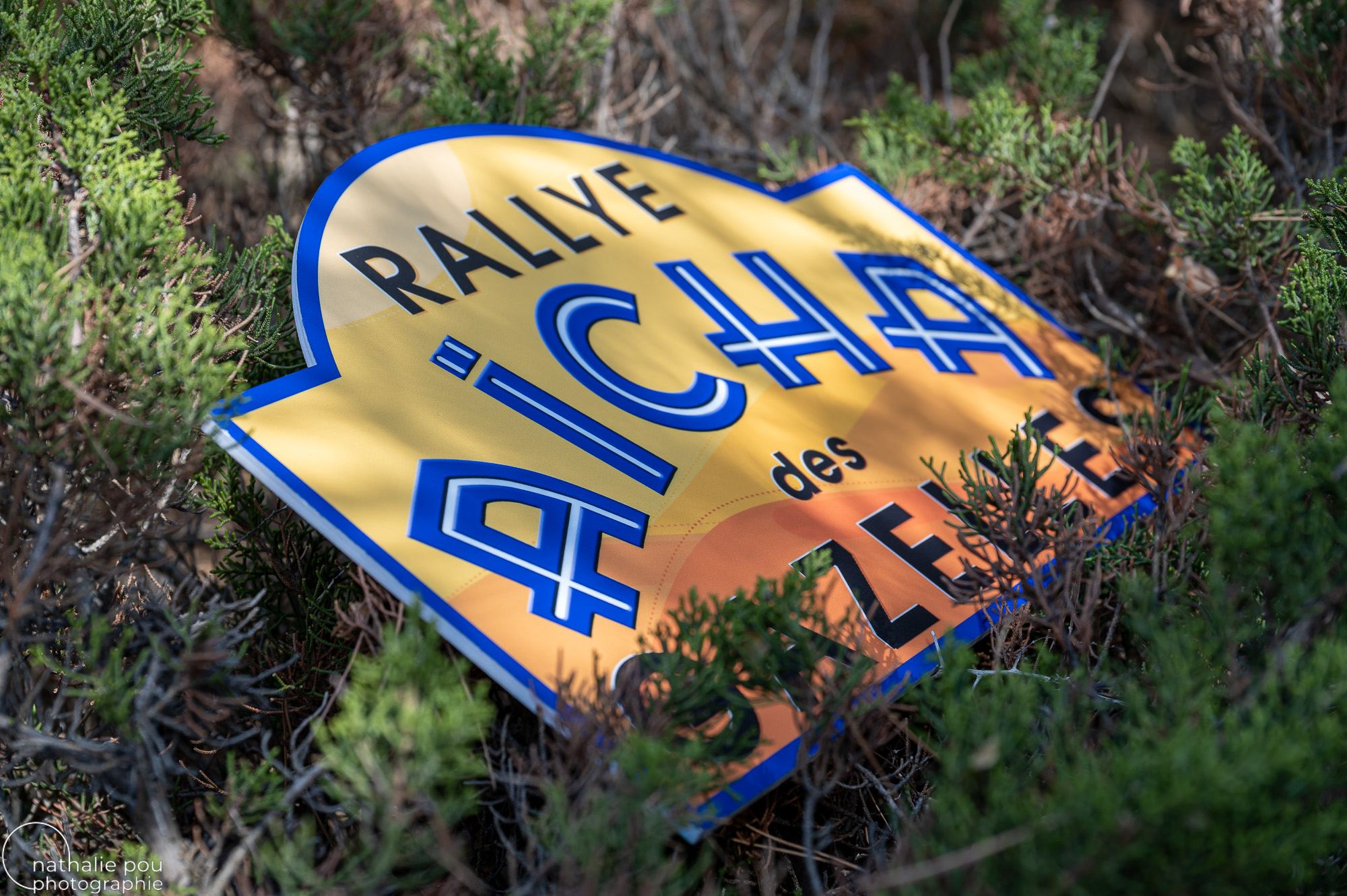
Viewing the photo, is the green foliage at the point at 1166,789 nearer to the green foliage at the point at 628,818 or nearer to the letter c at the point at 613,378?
the green foliage at the point at 628,818

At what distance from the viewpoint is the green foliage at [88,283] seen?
63.5 inches

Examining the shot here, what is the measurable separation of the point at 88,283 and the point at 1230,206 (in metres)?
2.80

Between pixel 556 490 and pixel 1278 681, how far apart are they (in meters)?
1.31

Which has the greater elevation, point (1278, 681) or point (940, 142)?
point (940, 142)

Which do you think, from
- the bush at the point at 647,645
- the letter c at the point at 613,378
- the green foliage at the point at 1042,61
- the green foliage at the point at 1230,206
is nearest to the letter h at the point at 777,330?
the letter c at the point at 613,378

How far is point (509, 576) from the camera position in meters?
1.73

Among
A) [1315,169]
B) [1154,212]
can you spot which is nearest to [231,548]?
[1154,212]

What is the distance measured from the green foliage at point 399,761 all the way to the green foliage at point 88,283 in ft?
2.17

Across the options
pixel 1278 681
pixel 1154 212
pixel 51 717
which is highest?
pixel 1154 212

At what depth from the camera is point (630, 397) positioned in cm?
220

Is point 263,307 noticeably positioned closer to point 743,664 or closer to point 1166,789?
point 743,664

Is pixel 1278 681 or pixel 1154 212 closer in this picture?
pixel 1278 681

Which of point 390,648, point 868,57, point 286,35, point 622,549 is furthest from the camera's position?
point 868,57

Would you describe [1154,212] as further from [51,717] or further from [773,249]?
[51,717]
